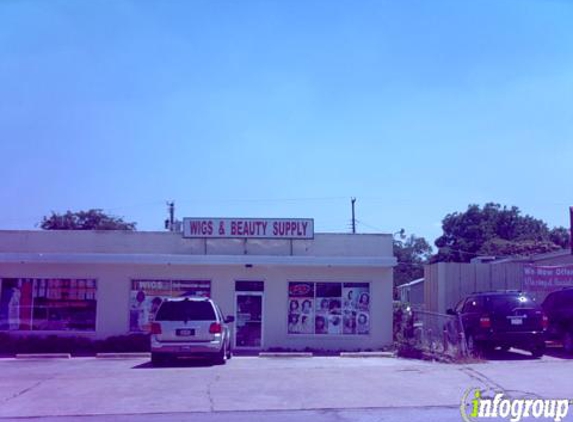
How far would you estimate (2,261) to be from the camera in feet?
77.1

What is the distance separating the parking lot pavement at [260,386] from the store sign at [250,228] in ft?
22.8

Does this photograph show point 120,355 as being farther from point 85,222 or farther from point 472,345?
point 85,222

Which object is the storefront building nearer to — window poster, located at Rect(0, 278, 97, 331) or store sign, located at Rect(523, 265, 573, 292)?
window poster, located at Rect(0, 278, 97, 331)

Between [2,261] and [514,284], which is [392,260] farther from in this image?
[2,261]

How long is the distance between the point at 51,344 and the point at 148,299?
348 centimetres

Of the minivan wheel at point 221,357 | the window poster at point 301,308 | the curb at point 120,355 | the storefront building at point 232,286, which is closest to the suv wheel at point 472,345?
the storefront building at point 232,286

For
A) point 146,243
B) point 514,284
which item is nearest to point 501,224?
point 514,284

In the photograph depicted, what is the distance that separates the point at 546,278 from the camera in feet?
79.7

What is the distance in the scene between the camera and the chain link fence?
725 inches

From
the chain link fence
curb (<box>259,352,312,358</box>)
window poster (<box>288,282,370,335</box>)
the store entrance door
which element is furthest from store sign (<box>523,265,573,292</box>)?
the store entrance door

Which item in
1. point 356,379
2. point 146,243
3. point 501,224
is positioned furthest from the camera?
point 501,224

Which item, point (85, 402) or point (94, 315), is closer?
point (85, 402)

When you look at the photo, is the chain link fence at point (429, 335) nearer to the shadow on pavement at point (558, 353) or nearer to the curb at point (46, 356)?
the shadow on pavement at point (558, 353)

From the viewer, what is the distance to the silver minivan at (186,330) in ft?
56.9
